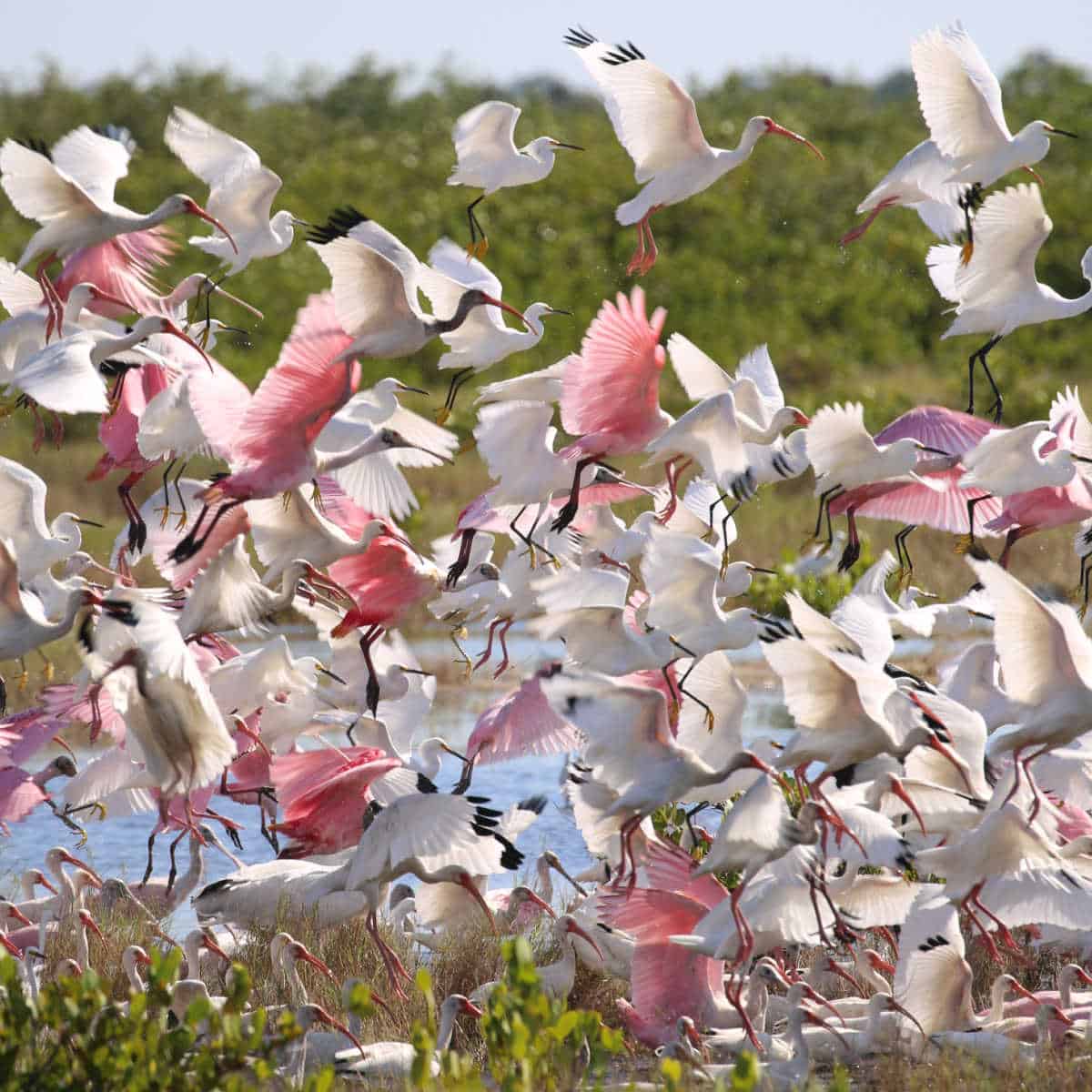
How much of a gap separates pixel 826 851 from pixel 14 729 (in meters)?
3.04

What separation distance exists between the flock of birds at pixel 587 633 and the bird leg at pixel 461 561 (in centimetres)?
3

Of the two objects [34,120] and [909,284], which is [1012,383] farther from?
[34,120]

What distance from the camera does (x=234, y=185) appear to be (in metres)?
7.67

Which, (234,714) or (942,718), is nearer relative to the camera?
(942,718)

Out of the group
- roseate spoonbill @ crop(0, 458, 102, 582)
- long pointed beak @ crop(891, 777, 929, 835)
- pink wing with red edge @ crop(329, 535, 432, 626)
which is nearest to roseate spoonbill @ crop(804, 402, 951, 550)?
long pointed beak @ crop(891, 777, 929, 835)

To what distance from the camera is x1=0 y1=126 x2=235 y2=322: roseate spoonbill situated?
6.79 meters

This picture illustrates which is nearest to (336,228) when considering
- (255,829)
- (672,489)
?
(672,489)

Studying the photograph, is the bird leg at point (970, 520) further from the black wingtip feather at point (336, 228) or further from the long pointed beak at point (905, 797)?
the black wingtip feather at point (336, 228)

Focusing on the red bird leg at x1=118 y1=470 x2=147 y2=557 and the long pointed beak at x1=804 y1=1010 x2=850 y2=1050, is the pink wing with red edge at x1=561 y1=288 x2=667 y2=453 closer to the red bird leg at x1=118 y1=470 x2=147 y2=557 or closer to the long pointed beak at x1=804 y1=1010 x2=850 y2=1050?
the red bird leg at x1=118 y1=470 x2=147 y2=557

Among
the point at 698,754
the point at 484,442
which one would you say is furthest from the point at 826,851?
the point at 484,442

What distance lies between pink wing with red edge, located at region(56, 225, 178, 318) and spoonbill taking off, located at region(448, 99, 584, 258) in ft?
4.05

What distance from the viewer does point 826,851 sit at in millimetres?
6309

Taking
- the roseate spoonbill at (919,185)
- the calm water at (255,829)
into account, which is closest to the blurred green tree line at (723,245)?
the calm water at (255,829)

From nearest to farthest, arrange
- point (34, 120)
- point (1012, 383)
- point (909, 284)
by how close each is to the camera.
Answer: point (1012, 383) < point (909, 284) < point (34, 120)
